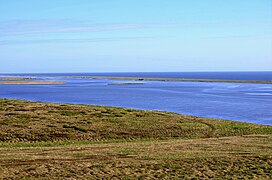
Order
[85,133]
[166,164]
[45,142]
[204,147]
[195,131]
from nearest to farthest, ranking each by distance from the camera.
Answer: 1. [166,164]
2. [204,147]
3. [45,142]
4. [85,133]
5. [195,131]

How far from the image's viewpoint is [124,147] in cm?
2586

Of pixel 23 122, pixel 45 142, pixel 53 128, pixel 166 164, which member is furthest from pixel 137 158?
pixel 23 122

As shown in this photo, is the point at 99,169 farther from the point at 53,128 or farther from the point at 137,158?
the point at 53,128

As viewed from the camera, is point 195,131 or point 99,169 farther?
point 195,131

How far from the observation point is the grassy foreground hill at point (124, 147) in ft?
62.0

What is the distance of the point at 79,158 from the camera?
21.6 metres

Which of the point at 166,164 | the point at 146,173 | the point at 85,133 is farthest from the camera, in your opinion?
the point at 85,133

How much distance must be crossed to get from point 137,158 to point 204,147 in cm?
582

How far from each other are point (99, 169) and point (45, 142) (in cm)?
1215

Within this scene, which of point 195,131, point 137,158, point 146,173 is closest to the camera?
point 146,173

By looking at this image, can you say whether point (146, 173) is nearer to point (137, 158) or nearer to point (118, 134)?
point (137, 158)

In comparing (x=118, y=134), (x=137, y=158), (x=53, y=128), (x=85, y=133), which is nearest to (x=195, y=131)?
(x=118, y=134)

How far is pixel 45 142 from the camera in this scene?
30.4 meters

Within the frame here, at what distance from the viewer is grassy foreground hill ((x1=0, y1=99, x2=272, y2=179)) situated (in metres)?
18.9
